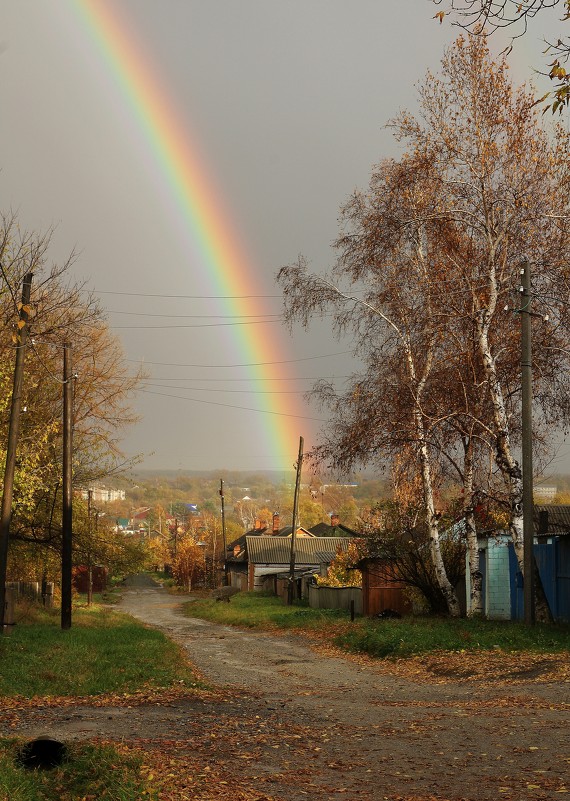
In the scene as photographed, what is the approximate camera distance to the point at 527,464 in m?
20.2

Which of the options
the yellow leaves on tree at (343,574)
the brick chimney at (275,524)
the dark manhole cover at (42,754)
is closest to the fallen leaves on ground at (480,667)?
the dark manhole cover at (42,754)

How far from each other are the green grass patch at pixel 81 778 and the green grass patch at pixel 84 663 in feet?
19.9

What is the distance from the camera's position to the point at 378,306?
85.3ft

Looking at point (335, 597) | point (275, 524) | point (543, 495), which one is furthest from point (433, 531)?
point (275, 524)

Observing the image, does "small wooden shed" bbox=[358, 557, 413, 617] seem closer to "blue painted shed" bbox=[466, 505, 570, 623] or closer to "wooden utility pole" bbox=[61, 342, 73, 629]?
"blue painted shed" bbox=[466, 505, 570, 623]

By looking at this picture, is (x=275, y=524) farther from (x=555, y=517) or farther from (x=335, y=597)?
(x=555, y=517)

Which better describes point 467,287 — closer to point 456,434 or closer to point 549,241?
point 549,241

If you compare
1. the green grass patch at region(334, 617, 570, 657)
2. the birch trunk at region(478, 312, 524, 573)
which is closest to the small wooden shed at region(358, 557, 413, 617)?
the green grass patch at region(334, 617, 570, 657)

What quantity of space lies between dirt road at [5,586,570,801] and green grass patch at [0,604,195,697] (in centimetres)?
178

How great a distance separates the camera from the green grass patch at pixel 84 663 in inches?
592

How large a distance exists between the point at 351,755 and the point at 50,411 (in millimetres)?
24952

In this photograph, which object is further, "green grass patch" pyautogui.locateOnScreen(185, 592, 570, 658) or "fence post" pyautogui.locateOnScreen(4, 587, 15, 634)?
"fence post" pyautogui.locateOnScreen(4, 587, 15, 634)

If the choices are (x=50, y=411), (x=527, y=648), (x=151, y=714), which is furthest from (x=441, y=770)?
(x=50, y=411)

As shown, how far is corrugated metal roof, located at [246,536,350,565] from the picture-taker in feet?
243
